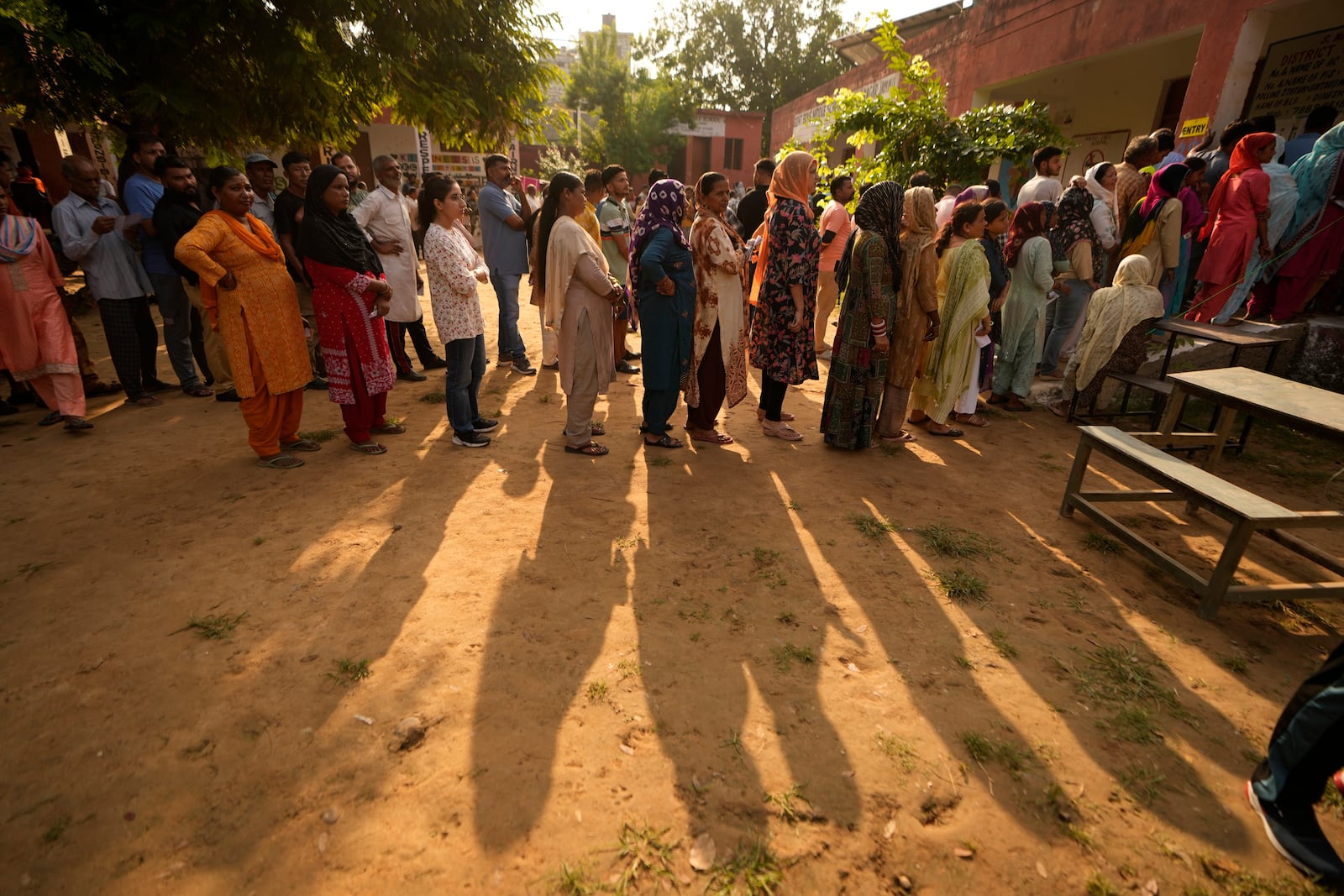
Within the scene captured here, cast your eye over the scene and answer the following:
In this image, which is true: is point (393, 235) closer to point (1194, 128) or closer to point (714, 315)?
point (714, 315)

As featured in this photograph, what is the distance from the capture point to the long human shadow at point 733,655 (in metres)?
1.92

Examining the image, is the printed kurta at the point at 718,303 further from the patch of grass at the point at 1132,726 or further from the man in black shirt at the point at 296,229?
A: the patch of grass at the point at 1132,726

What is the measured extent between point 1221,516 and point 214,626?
14.2 feet

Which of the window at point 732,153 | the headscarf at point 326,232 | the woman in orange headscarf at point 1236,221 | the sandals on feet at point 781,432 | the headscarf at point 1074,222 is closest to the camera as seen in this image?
the headscarf at point 326,232

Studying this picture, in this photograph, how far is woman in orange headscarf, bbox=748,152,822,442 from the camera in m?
4.15

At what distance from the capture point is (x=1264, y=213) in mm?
5547

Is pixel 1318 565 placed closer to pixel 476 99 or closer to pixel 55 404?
pixel 55 404

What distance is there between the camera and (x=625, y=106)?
3094cm

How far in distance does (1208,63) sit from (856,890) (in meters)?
9.24

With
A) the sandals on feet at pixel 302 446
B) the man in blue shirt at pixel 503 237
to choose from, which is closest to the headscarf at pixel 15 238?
the sandals on feet at pixel 302 446

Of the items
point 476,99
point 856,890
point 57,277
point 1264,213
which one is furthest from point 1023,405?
point 57,277

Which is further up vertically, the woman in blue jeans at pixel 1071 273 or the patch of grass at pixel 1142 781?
the woman in blue jeans at pixel 1071 273

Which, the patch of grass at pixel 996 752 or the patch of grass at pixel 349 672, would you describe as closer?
the patch of grass at pixel 996 752

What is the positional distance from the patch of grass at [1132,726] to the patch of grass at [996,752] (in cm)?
34
